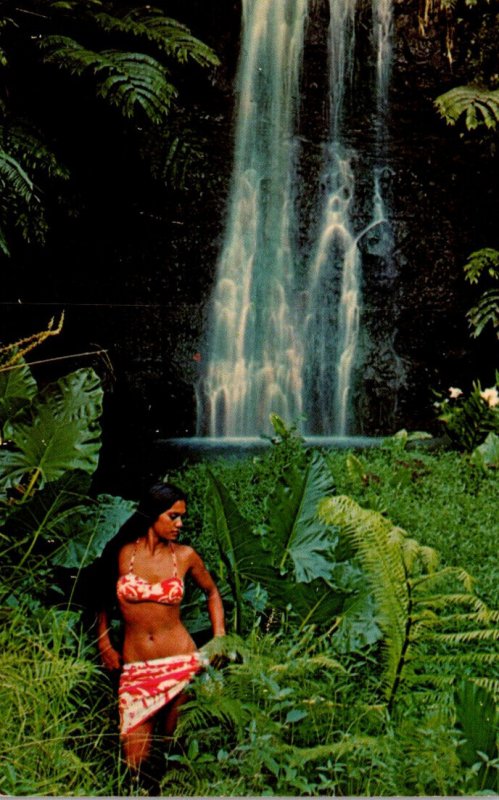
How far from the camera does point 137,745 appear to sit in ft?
9.44

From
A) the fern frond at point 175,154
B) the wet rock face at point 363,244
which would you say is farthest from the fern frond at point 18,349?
the wet rock face at point 363,244

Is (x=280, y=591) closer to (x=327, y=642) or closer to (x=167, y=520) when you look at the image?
(x=327, y=642)

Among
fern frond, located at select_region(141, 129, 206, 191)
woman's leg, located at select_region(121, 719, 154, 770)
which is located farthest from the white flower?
woman's leg, located at select_region(121, 719, 154, 770)

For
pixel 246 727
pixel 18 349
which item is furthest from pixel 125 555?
pixel 18 349

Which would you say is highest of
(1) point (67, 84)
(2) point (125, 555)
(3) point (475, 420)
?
(1) point (67, 84)

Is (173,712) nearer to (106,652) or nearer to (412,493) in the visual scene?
(106,652)

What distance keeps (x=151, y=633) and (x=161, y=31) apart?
4.44 m

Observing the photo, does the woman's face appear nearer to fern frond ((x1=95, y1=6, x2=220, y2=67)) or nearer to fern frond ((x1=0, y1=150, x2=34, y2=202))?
fern frond ((x1=0, y1=150, x2=34, y2=202))

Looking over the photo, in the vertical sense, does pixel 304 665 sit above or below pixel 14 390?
below

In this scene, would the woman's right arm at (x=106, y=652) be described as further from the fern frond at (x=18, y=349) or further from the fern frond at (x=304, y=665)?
the fern frond at (x=18, y=349)

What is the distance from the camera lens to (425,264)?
331 inches

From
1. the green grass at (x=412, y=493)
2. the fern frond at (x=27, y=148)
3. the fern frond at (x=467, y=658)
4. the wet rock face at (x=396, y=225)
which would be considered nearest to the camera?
the fern frond at (x=467, y=658)

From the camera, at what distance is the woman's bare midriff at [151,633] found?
296cm

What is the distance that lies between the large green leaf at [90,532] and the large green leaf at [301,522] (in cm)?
66
